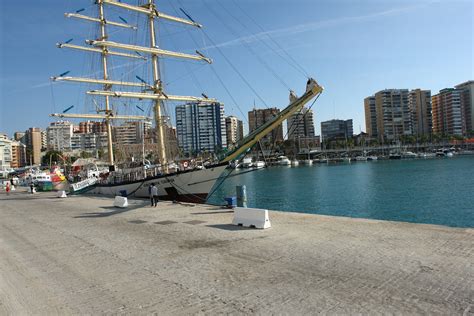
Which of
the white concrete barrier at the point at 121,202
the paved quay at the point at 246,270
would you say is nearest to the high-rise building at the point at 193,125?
the white concrete barrier at the point at 121,202

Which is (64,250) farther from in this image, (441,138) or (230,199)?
(441,138)

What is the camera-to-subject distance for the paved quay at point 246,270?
6195 mm

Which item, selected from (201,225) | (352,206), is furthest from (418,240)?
(352,206)

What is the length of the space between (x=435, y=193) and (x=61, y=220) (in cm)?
3414

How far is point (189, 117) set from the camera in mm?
91938

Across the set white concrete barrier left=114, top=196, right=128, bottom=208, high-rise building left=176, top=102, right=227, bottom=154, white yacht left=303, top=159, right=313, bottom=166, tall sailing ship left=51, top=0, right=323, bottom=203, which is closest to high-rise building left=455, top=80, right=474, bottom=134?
white yacht left=303, top=159, right=313, bottom=166

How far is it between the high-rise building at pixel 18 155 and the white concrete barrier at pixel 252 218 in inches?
7821

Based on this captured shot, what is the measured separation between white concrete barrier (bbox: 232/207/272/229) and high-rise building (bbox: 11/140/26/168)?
198652mm

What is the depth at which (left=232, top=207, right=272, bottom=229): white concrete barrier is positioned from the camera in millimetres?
13018

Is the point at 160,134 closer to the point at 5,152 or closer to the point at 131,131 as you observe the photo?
the point at 131,131

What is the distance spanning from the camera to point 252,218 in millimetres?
13289

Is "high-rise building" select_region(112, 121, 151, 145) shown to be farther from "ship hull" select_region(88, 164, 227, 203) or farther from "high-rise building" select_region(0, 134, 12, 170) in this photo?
"high-rise building" select_region(0, 134, 12, 170)

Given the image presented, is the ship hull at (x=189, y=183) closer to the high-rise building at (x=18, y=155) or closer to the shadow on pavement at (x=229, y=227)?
the shadow on pavement at (x=229, y=227)

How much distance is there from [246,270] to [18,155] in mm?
214143
